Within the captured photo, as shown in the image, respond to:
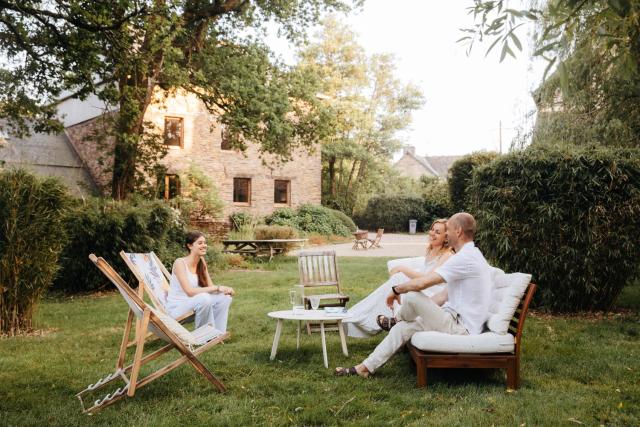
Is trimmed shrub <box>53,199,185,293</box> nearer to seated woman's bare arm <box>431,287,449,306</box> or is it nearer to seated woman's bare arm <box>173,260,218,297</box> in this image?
seated woman's bare arm <box>173,260,218,297</box>

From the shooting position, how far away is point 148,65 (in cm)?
1278

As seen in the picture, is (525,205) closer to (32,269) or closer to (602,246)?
(602,246)

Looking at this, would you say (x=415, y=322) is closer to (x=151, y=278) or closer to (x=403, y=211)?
A: (x=151, y=278)

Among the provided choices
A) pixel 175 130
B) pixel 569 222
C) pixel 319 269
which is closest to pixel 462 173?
pixel 175 130

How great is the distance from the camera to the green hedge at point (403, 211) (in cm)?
3428

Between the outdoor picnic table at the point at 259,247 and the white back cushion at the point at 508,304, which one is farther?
the outdoor picnic table at the point at 259,247

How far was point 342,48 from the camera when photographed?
3716 centimetres

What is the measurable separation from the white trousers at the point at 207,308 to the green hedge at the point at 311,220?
20573 millimetres

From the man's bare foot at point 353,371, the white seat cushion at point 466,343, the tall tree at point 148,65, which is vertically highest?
the tall tree at point 148,65

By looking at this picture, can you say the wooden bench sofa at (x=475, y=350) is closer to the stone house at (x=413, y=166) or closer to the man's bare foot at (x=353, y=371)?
the man's bare foot at (x=353, y=371)

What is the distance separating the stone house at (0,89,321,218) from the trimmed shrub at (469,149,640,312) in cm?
1490

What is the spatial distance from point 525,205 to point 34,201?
6.87 metres

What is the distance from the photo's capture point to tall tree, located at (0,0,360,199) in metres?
11.0

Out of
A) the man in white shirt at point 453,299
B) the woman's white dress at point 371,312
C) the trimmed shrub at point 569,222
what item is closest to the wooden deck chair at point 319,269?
the woman's white dress at point 371,312
